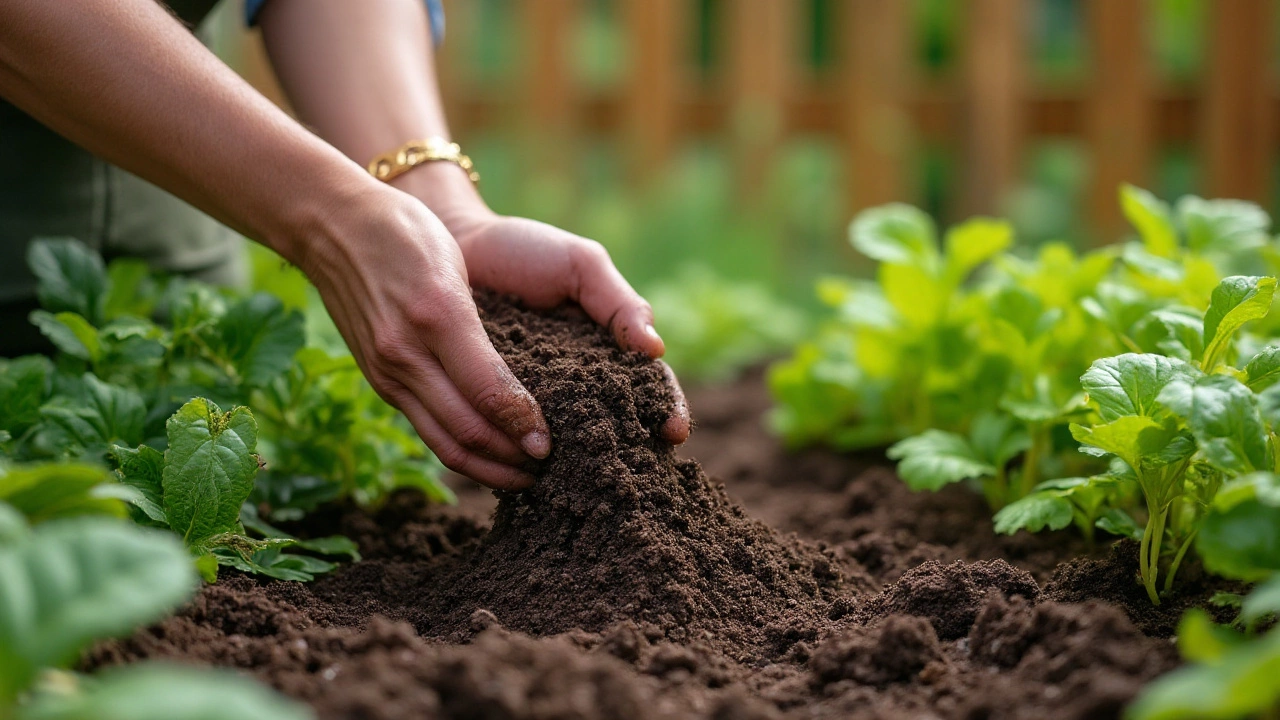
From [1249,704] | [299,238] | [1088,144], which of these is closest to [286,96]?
[299,238]

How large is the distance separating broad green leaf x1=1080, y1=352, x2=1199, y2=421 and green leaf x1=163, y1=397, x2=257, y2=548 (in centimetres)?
118

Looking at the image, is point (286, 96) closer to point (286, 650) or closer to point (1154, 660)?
point (286, 650)

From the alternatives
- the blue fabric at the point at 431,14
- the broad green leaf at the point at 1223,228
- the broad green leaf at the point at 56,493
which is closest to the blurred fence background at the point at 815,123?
the blue fabric at the point at 431,14

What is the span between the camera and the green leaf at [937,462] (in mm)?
1906

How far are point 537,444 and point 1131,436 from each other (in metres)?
0.84

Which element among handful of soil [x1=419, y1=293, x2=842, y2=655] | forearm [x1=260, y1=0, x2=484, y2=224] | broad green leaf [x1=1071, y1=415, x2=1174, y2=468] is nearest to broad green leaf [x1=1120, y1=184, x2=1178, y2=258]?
broad green leaf [x1=1071, y1=415, x2=1174, y2=468]

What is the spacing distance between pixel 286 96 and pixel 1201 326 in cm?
188

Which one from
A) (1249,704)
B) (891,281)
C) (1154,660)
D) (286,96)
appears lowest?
(1249,704)

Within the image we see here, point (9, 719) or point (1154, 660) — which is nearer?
point (9, 719)

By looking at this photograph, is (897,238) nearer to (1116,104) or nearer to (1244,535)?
(1244,535)

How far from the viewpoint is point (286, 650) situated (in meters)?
1.33

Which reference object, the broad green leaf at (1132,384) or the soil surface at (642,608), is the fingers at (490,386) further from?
the broad green leaf at (1132,384)

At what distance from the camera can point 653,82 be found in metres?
5.76

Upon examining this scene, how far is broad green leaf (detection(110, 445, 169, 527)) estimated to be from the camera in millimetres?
1593
